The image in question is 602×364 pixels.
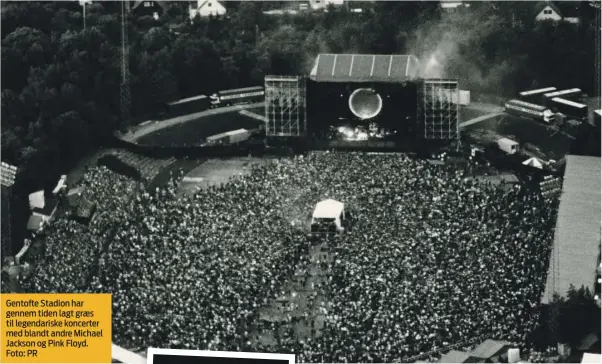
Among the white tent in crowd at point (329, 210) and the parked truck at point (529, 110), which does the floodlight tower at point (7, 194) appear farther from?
the parked truck at point (529, 110)

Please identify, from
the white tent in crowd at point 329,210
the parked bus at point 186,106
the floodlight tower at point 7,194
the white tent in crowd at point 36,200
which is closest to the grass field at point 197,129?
the parked bus at point 186,106

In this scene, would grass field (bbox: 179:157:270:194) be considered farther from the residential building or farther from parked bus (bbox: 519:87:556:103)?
the residential building

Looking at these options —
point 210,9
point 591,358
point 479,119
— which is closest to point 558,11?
point 479,119

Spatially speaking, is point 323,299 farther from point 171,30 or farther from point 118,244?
point 171,30

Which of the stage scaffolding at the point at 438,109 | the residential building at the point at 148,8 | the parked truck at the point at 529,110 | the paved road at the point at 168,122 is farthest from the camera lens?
the residential building at the point at 148,8

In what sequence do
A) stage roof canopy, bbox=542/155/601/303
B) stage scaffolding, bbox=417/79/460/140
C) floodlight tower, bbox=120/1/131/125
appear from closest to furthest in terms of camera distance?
stage roof canopy, bbox=542/155/601/303 < stage scaffolding, bbox=417/79/460/140 < floodlight tower, bbox=120/1/131/125

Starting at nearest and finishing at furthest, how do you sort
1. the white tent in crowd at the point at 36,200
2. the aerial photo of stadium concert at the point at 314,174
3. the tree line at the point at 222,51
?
1. the aerial photo of stadium concert at the point at 314,174
2. the white tent in crowd at the point at 36,200
3. the tree line at the point at 222,51
